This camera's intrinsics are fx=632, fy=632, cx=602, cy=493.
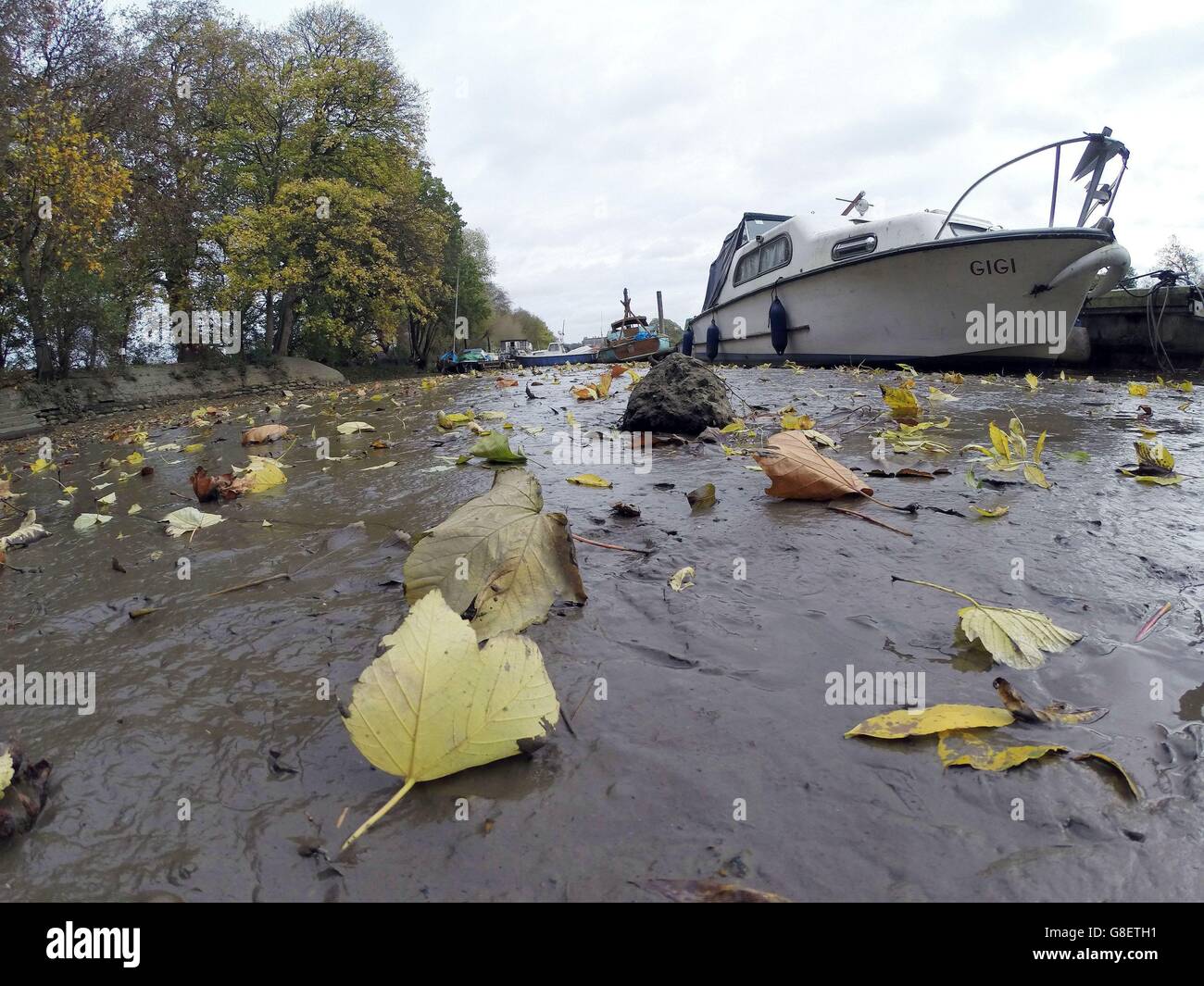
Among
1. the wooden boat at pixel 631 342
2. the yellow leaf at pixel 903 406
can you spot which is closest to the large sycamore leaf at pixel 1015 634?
the yellow leaf at pixel 903 406

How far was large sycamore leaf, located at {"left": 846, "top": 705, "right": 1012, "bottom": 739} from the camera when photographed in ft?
3.20

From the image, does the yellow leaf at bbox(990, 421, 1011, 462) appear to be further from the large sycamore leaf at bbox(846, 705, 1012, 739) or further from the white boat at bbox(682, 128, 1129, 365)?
the white boat at bbox(682, 128, 1129, 365)

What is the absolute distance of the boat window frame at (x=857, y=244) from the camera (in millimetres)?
9727

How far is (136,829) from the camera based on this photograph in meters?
0.86

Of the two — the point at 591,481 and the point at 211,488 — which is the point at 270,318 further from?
the point at 591,481

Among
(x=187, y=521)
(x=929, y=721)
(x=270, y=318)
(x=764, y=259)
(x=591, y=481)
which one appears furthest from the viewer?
(x=270, y=318)

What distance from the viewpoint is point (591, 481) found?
104 inches

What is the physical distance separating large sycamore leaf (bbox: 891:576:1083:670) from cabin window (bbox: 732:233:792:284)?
11.4 metres

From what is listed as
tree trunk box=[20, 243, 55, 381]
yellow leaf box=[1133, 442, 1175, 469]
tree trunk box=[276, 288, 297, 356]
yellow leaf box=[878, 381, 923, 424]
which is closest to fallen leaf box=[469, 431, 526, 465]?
yellow leaf box=[878, 381, 923, 424]

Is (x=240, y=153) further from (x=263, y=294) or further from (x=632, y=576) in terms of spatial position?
(x=632, y=576)

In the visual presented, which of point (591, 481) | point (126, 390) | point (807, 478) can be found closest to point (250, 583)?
point (591, 481)

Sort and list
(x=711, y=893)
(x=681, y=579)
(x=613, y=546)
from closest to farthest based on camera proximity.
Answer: (x=711, y=893)
(x=681, y=579)
(x=613, y=546)

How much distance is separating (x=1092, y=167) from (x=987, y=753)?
9453mm
